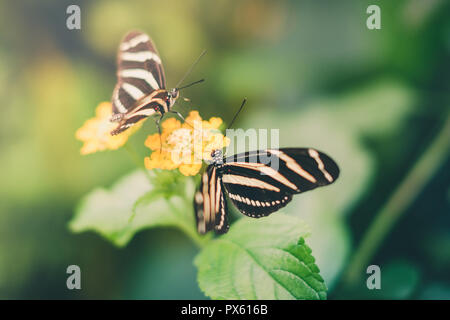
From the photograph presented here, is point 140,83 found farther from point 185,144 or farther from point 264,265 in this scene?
point 264,265

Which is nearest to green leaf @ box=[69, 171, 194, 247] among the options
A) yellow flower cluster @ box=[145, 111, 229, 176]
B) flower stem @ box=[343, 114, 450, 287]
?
yellow flower cluster @ box=[145, 111, 229, 176]

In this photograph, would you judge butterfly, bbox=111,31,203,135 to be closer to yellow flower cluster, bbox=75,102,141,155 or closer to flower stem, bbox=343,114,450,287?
yellow flower cluster, bbox=75,102,141,155

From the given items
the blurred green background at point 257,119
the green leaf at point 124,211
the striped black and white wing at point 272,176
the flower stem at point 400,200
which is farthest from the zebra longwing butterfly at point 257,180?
the flower stem at point 400,200

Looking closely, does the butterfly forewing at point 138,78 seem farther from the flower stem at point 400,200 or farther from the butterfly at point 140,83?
the flower stem at point 400,200

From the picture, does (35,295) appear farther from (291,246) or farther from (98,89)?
(291,246)

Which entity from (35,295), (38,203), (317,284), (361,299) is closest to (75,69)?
(38,203)

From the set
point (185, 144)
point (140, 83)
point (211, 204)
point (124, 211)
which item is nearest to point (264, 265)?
point (211, 204)
